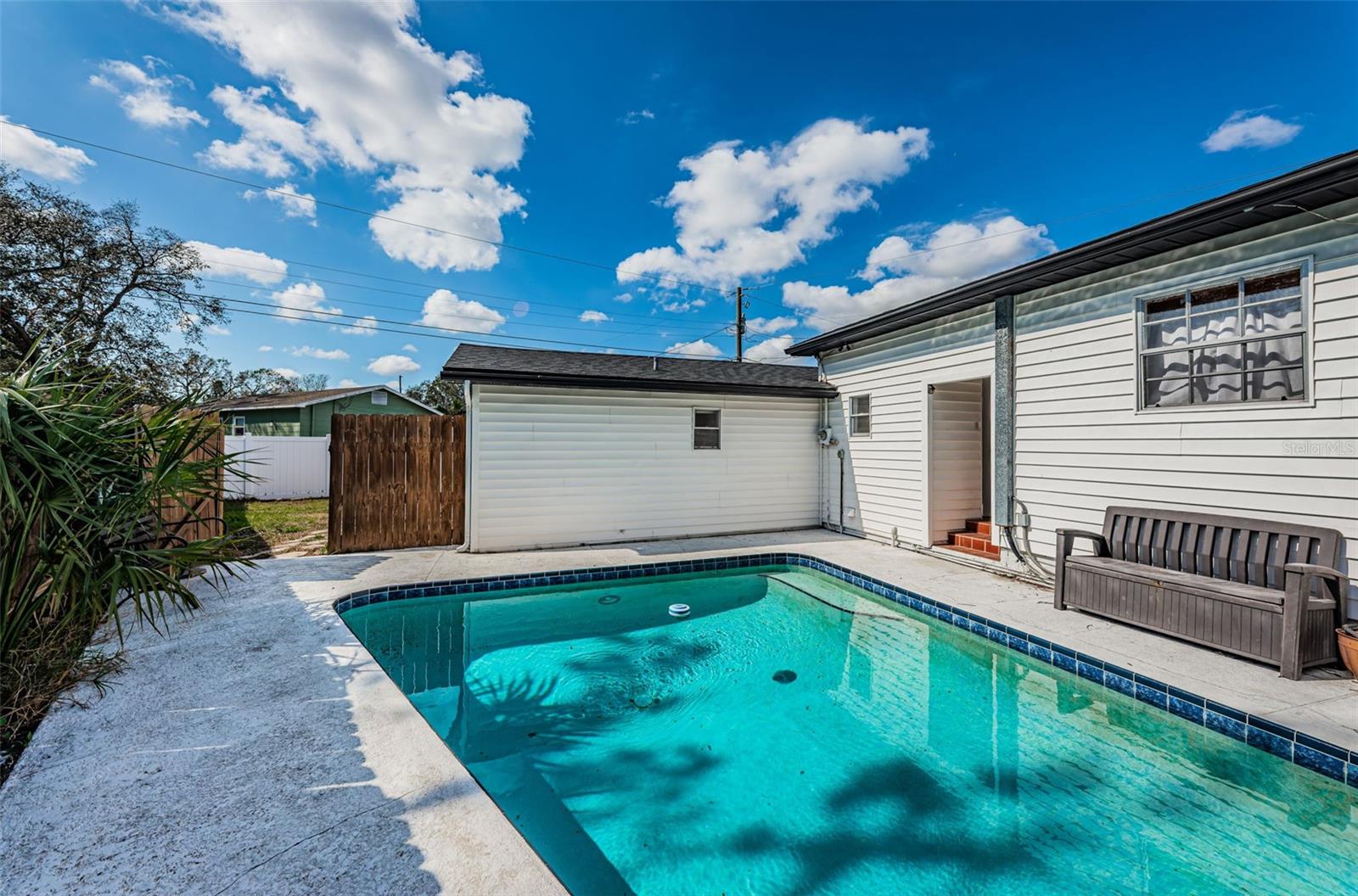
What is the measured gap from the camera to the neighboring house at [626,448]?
7453mm

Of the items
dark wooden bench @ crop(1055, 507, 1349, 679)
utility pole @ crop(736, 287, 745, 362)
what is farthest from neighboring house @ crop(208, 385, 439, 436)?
dark wooden bench @ crop(1055, 507, 1349, 679)

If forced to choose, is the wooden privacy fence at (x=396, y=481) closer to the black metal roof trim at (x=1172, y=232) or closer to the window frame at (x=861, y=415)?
the window frame at (x=861, y=415)

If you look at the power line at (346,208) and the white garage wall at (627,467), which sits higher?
the power line at (346,208)

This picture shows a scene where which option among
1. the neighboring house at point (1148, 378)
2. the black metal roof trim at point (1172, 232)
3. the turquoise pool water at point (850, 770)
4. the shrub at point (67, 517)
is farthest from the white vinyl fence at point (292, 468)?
the black metal roof trim at point (1172, 232)

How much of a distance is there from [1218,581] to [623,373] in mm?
7142

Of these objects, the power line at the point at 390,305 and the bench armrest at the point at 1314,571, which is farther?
the power line at the point at 390,305

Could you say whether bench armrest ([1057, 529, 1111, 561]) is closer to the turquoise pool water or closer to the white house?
the white house

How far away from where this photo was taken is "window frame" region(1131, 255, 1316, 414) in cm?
392

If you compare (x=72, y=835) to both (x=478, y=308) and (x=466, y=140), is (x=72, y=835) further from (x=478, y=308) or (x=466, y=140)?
(x=478, y=308)

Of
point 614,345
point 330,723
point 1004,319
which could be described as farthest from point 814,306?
point 330,723

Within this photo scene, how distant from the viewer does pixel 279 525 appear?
9.66 meters

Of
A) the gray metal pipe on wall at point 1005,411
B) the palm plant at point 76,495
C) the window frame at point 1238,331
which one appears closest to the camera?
the palm plant at point 76,495

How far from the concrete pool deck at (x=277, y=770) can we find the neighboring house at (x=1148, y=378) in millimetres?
1518

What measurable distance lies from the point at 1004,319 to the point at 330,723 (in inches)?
290
